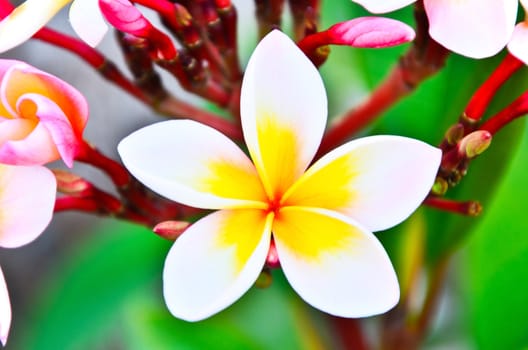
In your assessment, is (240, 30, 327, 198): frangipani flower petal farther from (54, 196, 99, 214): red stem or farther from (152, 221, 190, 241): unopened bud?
(54, 196, 99, 214): red stem

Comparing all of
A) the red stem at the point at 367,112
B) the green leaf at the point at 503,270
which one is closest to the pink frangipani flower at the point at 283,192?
the red stem at the point at 367,112

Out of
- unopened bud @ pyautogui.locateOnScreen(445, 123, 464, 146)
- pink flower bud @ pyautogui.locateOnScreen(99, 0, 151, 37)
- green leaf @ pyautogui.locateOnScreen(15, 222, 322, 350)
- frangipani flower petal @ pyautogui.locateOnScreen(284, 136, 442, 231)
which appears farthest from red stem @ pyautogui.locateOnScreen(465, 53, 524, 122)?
green leaf @ pyautogui.locateOnScreen(15, 222, 322, 350)

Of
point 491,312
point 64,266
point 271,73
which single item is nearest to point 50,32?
point 271,73

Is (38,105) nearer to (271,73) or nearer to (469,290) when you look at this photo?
(271,73)

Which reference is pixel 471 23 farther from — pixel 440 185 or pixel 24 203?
pixel 24 203

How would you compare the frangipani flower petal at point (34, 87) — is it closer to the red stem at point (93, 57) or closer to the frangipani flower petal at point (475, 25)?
the red stem at point (93, 57)

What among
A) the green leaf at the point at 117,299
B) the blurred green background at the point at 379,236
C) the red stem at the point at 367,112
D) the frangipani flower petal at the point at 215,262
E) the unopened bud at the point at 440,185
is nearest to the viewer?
the frangipani flower petal at the point at 215,262

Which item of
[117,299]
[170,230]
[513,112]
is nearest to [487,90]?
[513,112]
